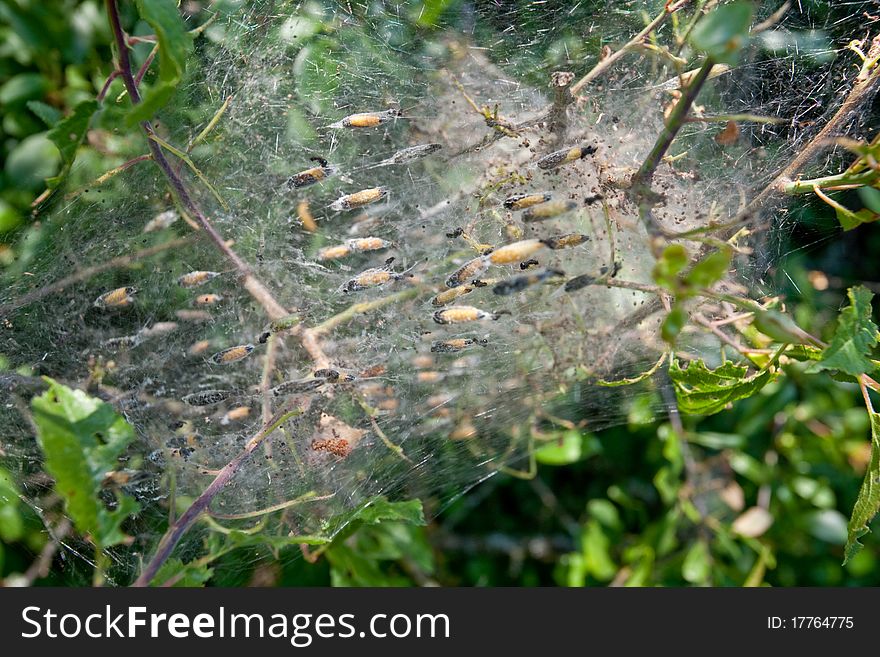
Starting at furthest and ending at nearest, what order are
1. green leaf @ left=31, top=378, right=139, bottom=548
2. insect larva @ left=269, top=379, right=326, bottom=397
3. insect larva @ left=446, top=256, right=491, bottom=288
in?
insect larva @ left=269, top=379, right=326, bottom=397
insect larva @ left=446, top=256, right=491, bottom=288
green leaf @ left=31, top=378, right=139, bottom=548

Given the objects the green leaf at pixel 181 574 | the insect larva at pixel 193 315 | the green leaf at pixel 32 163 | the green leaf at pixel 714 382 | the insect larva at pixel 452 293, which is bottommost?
the green leaf at pixel 181 574

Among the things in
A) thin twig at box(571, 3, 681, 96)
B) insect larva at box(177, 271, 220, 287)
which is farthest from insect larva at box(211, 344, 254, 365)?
thin twig at box(571, 3, 681, 96)

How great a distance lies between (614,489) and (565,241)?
67.2 inches

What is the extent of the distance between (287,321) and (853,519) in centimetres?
129

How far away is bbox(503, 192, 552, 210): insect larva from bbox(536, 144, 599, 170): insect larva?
0.07 m

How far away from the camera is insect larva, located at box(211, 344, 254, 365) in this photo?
5.76ft

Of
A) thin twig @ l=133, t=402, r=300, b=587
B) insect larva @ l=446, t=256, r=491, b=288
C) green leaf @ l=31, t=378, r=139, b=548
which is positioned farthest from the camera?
insect larva @ l=446, t=256, r=491, b=288

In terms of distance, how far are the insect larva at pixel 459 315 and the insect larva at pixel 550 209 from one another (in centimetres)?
25

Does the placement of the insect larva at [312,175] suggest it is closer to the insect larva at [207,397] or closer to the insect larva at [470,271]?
the insect larva at [470,271]

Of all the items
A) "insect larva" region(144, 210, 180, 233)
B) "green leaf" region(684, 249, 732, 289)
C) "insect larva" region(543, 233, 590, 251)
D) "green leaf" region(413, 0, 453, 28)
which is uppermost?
"green leaf" region(413, 0, 453, 28)

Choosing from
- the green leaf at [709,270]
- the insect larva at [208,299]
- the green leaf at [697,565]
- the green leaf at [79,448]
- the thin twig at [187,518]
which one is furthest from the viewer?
the green leaf at [697,565]

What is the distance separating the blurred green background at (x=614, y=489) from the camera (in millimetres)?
2275

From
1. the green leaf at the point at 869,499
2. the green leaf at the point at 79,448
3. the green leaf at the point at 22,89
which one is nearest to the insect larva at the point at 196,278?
the green leaf at the point at 79,448

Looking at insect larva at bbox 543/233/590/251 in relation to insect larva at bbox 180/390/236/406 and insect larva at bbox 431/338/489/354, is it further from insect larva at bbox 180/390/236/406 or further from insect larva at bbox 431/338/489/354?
insect larva at bbox 180/390/236/406
